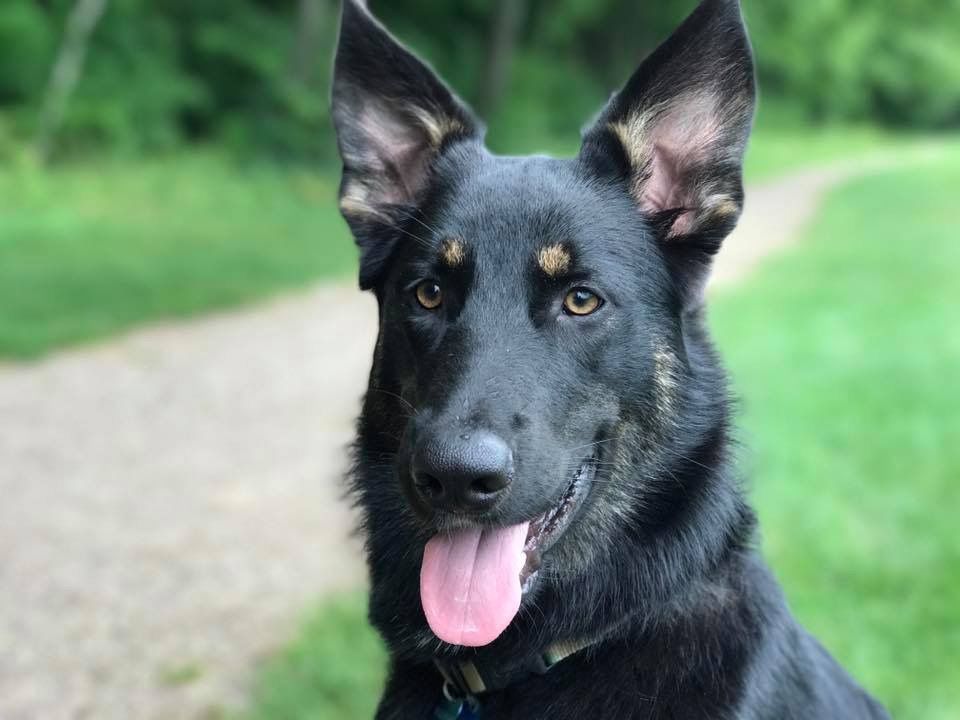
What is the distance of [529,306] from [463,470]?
597mm

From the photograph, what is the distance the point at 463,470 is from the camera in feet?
7.94

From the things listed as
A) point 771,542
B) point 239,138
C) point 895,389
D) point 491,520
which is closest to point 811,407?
point 895,389

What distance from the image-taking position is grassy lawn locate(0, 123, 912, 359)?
10227 millimetres

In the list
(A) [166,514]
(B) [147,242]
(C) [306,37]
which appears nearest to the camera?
(A) [166,514]

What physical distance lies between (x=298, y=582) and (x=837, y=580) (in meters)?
2.83

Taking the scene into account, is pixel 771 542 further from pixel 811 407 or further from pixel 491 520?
pixel 491 520

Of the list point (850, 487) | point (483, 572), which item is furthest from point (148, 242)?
point (483, 572)

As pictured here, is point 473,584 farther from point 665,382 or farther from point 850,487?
point 850,487

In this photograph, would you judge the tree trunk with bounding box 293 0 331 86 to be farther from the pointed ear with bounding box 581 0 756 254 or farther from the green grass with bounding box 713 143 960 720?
the pointed ear with bounding box 581 0 756 254

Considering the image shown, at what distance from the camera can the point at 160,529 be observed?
19.6 feet

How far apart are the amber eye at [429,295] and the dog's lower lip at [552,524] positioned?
2.04 feet

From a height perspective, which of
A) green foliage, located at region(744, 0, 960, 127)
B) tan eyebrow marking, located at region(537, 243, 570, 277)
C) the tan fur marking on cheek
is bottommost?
the tan fur marking on cheek

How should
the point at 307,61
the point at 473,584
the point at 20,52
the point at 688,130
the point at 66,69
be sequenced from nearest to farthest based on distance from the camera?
the point at 473,584 → the point at 688,130 → the point at 20,52 → the point at 66,69 → the point at 307,61

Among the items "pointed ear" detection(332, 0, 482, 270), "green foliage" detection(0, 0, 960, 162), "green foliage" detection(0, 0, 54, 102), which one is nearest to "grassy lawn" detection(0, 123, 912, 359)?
"green foliage" detection(0, 0, 960, 162)
